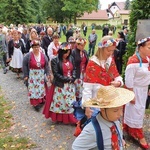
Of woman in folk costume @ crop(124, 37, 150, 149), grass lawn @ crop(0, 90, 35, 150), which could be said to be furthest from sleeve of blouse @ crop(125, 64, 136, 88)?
grass lawn @ crop(0, 90, 35, 150)

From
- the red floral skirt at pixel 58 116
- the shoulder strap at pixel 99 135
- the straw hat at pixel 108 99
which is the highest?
the straw hat at pixel 108 99

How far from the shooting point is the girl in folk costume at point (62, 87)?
512cm

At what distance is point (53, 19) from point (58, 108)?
5386 centimetres

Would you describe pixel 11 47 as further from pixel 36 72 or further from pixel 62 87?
pixel 62 87

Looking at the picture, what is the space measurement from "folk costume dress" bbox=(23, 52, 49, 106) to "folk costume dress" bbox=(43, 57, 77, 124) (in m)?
1.16

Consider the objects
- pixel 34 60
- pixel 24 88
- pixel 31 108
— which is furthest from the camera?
pixel 24 88

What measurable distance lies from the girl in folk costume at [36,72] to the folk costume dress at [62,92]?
1.14m

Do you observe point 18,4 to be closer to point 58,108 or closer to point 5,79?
point 5,79

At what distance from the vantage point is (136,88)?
405 centimetres

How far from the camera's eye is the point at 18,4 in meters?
40.8

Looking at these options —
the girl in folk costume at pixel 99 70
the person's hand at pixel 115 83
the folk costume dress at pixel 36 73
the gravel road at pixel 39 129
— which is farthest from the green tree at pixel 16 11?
the person's hand at pixel 115 83

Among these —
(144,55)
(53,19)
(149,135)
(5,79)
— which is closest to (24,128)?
(149,135)

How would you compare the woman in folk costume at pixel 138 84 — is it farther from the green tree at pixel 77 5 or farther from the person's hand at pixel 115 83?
the green tree at pixel 77 5

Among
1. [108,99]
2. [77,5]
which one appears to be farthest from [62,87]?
[77,5]
